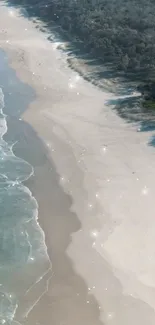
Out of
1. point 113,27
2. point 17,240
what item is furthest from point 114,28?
point 17,240

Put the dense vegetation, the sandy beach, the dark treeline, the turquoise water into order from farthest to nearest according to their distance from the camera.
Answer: the dark treeline < the dense vegetation < the turquoise water < the sandy beach

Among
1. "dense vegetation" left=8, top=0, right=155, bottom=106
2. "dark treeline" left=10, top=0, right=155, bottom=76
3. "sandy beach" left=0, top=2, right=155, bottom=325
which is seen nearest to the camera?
"sandy beach" left=0, top=2, right=155, bottom=325

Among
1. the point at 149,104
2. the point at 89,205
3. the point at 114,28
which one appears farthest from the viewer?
the point at 114,28

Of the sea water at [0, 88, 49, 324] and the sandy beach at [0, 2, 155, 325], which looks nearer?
the sandy beach at [0, 2, 155, 325]

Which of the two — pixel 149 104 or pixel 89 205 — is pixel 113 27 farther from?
pixel 89 205

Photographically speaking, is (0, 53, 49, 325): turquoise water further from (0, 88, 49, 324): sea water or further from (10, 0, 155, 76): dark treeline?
(10, 0, 155, 76): dark treeline

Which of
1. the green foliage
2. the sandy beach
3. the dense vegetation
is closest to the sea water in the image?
the sandy beach
